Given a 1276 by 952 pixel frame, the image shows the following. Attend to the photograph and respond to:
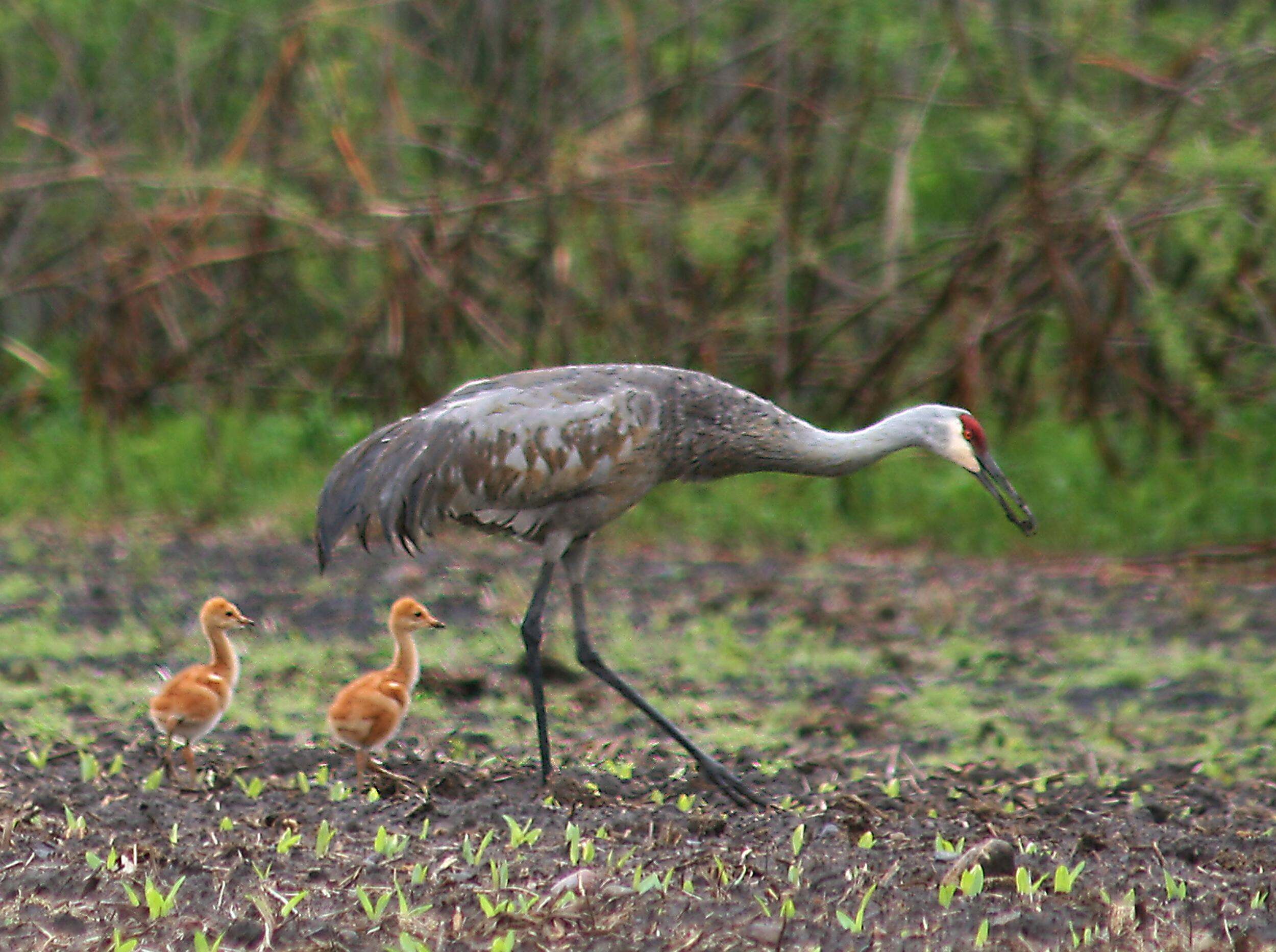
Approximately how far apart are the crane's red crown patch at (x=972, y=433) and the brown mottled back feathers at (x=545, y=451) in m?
0.50

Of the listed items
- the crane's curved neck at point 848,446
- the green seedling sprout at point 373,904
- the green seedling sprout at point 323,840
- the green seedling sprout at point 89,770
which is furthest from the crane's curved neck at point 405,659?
the green seedling sprout at point 373,904

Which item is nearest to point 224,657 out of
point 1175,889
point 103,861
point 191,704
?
point 191,704

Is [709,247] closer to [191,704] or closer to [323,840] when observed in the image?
[191,704]

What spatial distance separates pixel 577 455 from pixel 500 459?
0.21m

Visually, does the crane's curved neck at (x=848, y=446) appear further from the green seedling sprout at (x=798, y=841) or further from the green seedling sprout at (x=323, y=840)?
the green seedling sprout at (x=323, y=840)

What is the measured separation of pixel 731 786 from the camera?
15.1ft

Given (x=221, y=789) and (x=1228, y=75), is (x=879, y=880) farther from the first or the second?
(x=1228, y=75)

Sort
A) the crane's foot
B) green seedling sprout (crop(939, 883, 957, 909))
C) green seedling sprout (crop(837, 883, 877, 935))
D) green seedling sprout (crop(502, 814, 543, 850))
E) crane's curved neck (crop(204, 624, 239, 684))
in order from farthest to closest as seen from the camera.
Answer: crane's curved neck (crop(204, 624, 239, 684)) → the crane's foot → green seedling sprout (crop(502, 814, 543, 850)) → green seedling sprout (crop(939, 883, 957, 909)) → green seedling sprout (crop(837, 883, 877, 935))

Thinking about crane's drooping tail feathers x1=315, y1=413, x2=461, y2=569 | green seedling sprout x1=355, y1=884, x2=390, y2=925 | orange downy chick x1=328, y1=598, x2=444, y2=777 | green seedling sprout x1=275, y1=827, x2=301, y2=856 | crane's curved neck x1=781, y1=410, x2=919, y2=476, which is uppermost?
crane's curved neck x1=781, y1=410, x2=919, y2=476

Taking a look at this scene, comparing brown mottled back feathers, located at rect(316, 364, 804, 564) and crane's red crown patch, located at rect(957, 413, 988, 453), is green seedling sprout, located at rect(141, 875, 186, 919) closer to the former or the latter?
brown mottled back feathers, located at rect(316, 364, 804, 564)

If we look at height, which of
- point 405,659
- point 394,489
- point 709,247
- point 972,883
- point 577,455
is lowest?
point 972,883

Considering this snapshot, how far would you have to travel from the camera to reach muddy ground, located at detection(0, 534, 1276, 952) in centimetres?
A: 334

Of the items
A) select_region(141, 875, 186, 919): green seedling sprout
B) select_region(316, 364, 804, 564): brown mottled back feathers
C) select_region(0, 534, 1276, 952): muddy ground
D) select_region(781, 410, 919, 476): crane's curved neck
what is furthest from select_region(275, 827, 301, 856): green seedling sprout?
select_region(781, 410, 919, 476): crane's curved neck

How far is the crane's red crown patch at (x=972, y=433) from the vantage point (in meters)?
4.98
